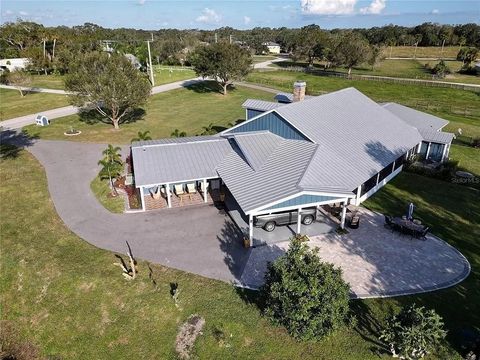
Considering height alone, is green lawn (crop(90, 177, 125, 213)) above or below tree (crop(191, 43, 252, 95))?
below

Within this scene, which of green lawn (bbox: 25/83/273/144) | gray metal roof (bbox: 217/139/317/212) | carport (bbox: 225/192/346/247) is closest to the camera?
gray metal roof (bbox: 217/139/317/212)

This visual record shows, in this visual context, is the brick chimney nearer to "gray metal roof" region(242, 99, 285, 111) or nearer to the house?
the house

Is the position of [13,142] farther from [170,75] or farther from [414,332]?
[170,75]

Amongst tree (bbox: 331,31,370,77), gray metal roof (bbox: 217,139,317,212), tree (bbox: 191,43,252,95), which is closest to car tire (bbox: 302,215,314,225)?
gray metal roof (bbox: 217,139,317,212)

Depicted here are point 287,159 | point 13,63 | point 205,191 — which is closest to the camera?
point 287,159

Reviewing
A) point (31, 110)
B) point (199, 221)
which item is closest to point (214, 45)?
point (31, 110)

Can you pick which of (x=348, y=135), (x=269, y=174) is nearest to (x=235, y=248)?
(x=269, y=174)
